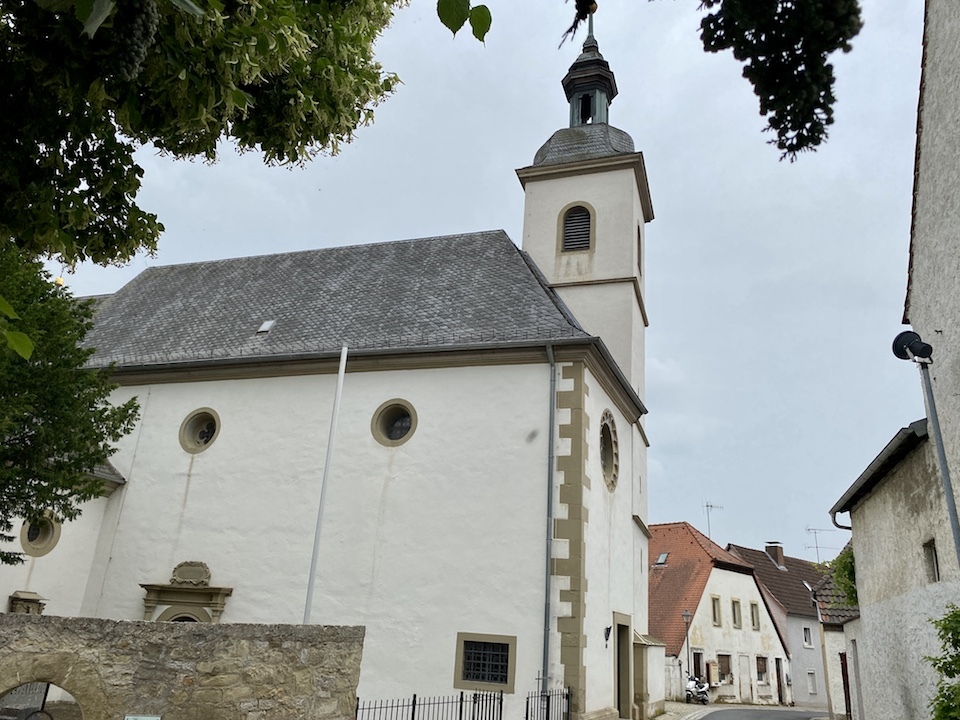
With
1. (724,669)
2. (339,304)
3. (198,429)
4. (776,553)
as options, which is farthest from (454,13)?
(776,553)

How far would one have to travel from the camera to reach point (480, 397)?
12.6m

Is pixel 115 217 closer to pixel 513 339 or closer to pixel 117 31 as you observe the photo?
pixel 117 31

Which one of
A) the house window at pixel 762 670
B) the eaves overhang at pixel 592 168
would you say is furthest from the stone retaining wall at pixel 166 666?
the house window at pixel 762 670

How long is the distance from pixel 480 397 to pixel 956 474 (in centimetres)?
703

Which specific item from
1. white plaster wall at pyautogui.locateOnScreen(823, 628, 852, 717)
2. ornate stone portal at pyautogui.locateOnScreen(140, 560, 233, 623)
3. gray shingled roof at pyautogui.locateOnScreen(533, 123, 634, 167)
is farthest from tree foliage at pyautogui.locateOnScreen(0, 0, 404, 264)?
white plaster wall at pyautogui.locateOnScreen(823, 628, 852, 717)

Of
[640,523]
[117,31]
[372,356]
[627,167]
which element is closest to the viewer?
[117,31]

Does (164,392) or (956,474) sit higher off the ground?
(164,392)

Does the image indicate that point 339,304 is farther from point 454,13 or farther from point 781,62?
point 454,13

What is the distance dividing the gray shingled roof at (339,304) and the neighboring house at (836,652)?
975 cm

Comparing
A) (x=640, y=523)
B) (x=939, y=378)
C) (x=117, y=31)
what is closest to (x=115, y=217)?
(x=117, y=31)

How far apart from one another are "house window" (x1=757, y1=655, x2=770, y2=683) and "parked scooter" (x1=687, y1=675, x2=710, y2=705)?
5.42m

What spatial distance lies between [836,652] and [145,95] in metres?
22.3

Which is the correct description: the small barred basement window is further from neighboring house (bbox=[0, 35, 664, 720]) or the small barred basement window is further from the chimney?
the chimney

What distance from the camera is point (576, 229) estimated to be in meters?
17.9
